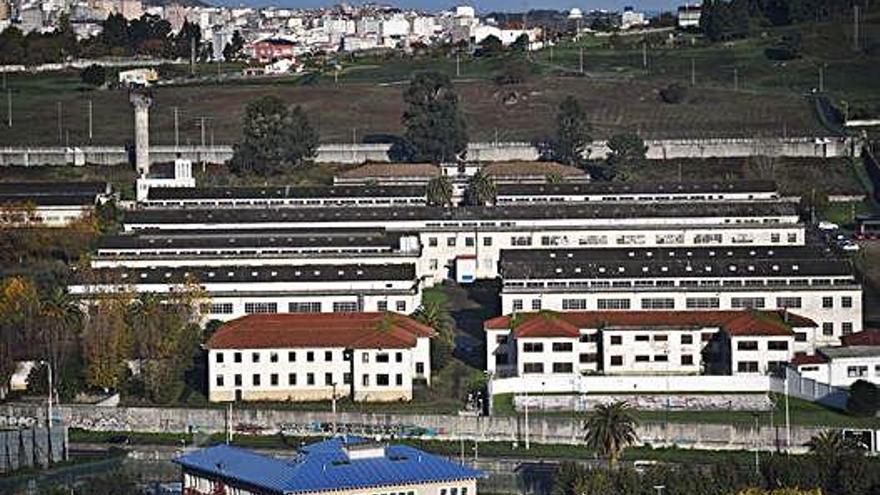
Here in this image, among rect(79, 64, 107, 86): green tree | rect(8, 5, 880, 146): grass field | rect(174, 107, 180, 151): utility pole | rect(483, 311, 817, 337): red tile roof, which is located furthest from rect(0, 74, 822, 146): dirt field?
rect(483, 311, 817, 337): red tile roof

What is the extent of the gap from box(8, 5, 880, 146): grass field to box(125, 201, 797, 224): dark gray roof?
15.3 m

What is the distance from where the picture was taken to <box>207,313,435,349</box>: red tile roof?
131 ft

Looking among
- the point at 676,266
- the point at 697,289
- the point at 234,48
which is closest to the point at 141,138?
the point at 676,266

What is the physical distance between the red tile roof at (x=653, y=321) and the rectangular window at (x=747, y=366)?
1.47 ft

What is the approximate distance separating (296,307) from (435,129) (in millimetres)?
A: 20924

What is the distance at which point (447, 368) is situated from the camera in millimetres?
41469

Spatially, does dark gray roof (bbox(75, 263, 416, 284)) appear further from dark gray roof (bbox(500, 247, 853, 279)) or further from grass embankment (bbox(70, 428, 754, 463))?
grass embankment (bbox(70, 428, 754, 463))

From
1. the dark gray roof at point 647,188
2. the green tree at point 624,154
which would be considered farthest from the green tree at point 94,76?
the dark gray roof at point 647,188

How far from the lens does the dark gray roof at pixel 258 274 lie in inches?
1783

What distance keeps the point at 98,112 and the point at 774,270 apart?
36075mm

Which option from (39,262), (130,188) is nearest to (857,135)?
(130,188)

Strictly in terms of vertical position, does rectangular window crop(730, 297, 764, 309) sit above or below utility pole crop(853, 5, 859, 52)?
below

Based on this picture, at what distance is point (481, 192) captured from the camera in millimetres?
56812

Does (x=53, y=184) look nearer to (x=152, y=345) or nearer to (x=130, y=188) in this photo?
(x=130, y=188)
